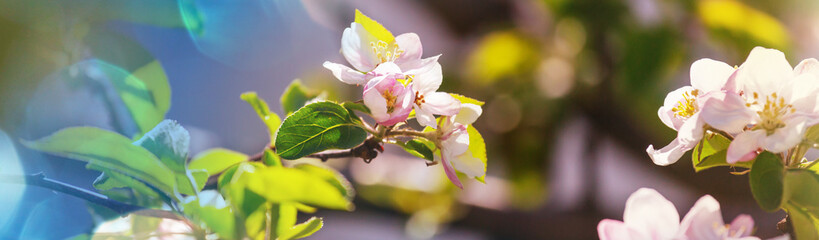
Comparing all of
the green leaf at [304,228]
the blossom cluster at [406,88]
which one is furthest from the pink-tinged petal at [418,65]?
the green leaf at [304,228]

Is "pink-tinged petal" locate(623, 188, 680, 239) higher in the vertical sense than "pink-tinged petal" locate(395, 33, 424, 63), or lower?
lower

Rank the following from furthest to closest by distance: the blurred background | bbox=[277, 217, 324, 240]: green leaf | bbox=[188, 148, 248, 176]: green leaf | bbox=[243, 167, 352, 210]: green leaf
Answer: the blurred background, bbox=[188, 148, 248, 176]: green leaf, bbox=[277, 217, 324, 240]: green leaf, bbox=[243, 167, 352, 210]: green leaf

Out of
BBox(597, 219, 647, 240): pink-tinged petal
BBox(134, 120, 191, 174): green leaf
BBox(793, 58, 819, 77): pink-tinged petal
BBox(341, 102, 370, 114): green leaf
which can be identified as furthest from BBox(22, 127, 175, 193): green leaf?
BBox(793, 58, 819, 77): pink-tinged petal

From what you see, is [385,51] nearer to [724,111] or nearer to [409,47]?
[409,47]

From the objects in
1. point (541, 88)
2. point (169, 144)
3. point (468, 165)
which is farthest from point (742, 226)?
point (541, 88)

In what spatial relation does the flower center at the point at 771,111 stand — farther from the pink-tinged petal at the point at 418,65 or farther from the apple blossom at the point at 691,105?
the pink-tinged petal at the point at 418,65

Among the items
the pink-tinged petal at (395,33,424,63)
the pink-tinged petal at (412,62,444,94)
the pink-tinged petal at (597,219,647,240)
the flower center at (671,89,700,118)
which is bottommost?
the pink-tinged petal at (597,219,647,240)

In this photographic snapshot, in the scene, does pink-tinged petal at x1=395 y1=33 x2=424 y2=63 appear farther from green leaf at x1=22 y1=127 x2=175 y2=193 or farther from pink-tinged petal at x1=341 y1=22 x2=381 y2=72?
green leaf at x1=22 y1=127 x2=175 y2=193
